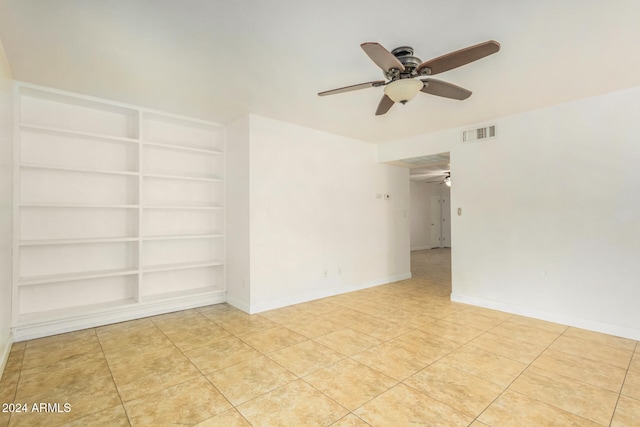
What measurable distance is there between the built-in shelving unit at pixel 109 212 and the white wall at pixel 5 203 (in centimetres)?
20

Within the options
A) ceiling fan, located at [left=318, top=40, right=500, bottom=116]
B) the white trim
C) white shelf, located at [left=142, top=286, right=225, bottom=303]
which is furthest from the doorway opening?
ceiling fan, located at [left=318, top=40, right=500, bottom=116]

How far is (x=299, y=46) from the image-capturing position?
2.38 metres

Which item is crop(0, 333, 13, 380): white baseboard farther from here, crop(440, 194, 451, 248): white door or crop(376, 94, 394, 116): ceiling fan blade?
crop(440, 194, 451, 248): white door

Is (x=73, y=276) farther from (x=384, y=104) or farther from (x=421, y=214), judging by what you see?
(x=421, y=214)

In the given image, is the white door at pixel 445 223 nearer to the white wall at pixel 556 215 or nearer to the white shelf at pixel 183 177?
the white wall at pixel 556 215

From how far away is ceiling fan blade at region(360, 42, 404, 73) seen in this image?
180 centimetres

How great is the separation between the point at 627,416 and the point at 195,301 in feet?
14.8

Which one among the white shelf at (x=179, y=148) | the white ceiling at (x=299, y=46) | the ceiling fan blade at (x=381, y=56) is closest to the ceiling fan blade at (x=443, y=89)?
the white ceiling at (x=299, y=46)

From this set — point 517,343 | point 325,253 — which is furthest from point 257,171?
point 517,343

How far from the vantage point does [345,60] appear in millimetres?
2559

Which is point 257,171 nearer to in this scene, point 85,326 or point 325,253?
point 325,253

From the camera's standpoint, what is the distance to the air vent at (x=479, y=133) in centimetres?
424

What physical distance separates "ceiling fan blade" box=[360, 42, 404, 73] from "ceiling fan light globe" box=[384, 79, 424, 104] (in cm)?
14

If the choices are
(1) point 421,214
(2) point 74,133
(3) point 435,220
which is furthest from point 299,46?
(3) point 435,220
